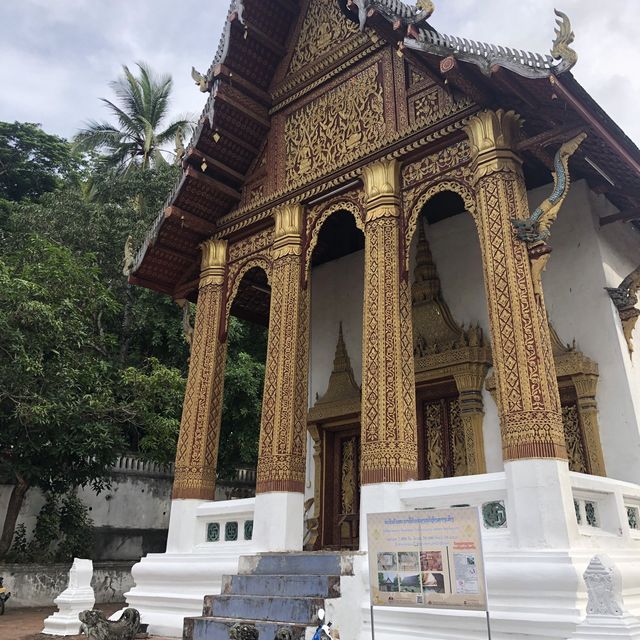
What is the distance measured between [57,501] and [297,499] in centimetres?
852

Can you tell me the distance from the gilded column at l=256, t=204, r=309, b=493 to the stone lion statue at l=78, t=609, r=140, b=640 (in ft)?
6.05

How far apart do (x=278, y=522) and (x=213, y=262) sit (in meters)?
3.86

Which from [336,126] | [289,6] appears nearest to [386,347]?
[336,126]

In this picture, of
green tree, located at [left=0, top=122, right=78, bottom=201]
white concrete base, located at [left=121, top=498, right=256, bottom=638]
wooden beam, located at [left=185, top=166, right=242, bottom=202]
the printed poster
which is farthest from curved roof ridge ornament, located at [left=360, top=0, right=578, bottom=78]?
green tree, located at [left=0, top=122, right=78, bottom=201]

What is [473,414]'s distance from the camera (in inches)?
293

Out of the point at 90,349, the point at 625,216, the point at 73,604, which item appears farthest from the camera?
the point at 90,349

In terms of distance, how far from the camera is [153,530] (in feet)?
48.5

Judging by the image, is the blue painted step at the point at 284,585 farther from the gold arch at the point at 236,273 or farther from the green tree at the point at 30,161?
the green tree at the point at 30,161

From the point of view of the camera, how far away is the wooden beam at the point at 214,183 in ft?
27.8

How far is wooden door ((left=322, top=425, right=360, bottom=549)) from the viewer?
8422mm

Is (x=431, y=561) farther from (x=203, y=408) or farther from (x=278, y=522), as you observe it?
(x=203, y=408)

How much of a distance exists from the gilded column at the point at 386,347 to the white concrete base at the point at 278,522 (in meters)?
1.19

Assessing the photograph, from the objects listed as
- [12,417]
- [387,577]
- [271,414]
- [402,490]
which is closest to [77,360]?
[12,417]

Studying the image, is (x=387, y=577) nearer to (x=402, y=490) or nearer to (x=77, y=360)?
(x=402, y=490)
